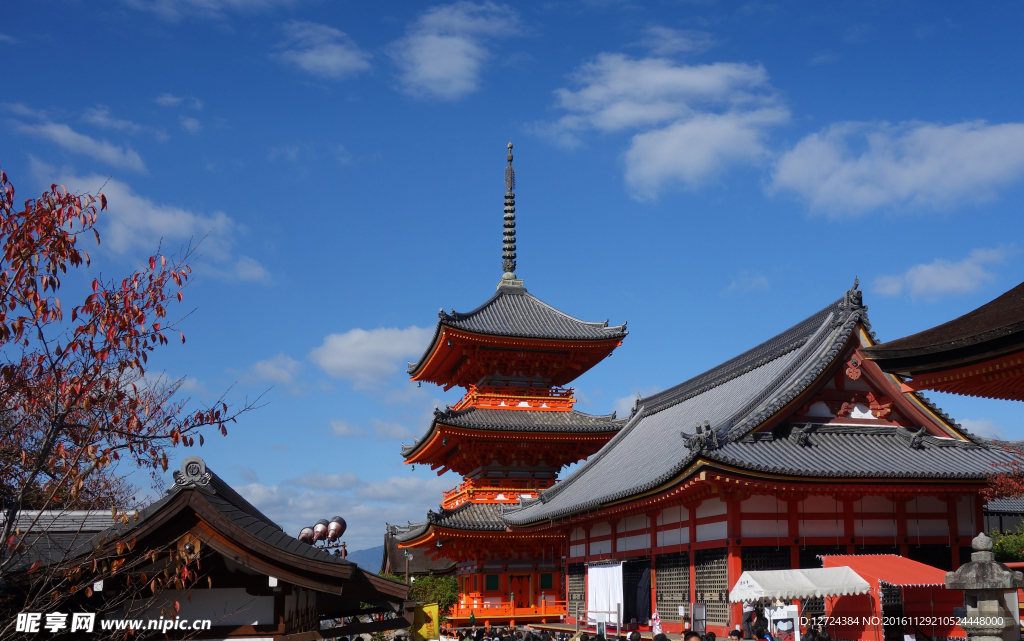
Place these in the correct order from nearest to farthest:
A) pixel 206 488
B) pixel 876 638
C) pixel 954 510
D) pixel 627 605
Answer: pixel 206 488 → pixel 876 638 → pixel 954 510 → pixel 627 605

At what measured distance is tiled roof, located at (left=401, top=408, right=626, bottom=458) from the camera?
3691cm

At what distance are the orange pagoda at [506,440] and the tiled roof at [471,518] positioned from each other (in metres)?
0.04

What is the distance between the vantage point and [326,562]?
999 centimetres

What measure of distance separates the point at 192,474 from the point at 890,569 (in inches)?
578

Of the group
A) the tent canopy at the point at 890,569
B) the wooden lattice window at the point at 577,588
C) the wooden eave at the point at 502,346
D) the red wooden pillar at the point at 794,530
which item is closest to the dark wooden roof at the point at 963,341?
the tent canopy at the point at 890,569

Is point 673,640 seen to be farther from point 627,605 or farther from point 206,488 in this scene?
point 206,488

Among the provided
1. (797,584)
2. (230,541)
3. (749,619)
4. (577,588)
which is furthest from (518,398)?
(230,541)

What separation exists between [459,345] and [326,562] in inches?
1154

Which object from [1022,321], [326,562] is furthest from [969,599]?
[326,562]

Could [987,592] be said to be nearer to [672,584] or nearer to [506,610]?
[672,584]

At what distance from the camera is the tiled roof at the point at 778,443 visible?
65.3 feet

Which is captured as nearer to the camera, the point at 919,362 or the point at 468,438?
the point at 919,362

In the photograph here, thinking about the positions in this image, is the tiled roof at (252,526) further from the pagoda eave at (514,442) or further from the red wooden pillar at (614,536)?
the pagoda eave at (514,442)

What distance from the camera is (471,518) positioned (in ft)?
119
